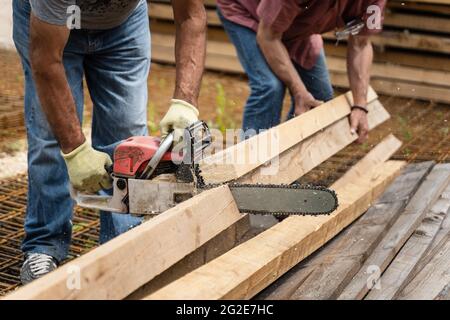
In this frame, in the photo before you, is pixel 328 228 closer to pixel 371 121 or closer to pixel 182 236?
Answer: pixel 182 236

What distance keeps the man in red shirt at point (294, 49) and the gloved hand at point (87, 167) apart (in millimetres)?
1426

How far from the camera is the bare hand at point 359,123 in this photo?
14.6 ft

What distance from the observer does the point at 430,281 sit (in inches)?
113

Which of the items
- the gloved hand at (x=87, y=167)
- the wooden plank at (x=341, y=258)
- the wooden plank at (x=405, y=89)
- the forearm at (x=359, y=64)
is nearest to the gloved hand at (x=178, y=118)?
the gloved hand at (x=87, y=167)

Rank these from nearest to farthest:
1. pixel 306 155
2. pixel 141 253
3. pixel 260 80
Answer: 1. pixel 141 253
2. pixel 306 155
3. pixel 260 80

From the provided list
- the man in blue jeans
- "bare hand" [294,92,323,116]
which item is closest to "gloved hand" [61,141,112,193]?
the man in blue jeans

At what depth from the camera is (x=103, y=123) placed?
360cm

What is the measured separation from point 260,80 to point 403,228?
1.32 meters

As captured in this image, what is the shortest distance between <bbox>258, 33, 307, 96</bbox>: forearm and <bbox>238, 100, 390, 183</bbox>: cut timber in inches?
12.1

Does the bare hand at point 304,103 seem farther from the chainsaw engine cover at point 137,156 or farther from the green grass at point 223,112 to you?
the green grass at point 223,112

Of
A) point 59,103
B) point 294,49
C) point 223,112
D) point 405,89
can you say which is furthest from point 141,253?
point 405,89

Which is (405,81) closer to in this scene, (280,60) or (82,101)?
(280,60)

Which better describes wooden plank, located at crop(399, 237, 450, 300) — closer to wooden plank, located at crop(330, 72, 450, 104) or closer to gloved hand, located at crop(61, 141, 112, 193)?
gloved hand, located at crop(61, 141, 112, 193)
